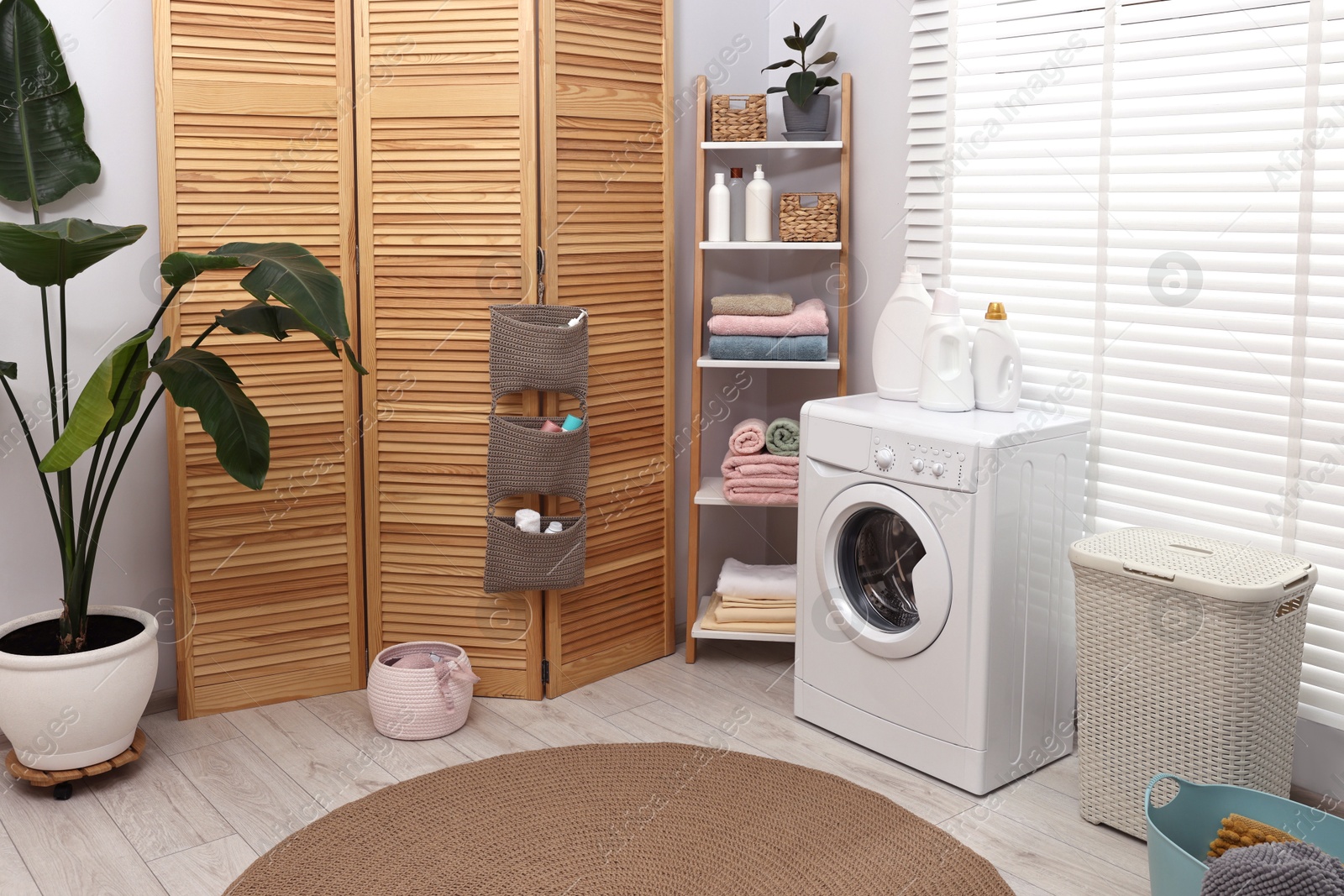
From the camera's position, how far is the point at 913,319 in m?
2.83

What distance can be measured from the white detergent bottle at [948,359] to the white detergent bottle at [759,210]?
2.14 ft

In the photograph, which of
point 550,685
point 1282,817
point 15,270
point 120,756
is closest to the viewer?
point 1282,817

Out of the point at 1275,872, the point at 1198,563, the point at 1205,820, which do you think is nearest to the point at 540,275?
the point at 1198,563

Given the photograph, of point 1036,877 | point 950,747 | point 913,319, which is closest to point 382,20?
point 913,319

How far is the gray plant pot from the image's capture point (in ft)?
10.2

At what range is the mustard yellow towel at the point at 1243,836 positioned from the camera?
72.3 inches

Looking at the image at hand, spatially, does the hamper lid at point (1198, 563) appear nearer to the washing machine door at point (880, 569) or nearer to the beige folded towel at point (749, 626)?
the washing machine door at point (880, 569)

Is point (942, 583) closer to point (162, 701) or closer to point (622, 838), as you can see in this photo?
point (622, 838)

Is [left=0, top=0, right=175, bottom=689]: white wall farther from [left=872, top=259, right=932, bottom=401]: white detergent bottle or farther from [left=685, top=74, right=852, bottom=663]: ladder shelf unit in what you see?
[left=872, top=259, right=932, bottom=401]: white detergent bottle

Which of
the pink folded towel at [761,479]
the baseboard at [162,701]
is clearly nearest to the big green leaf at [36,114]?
the baseboard at [162,701]

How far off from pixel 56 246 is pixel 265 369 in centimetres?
76

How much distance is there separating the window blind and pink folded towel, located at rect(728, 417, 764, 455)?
2.17 feet

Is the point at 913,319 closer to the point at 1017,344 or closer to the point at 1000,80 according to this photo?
the point at 1017,344

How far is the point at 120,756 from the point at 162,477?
737 mm
